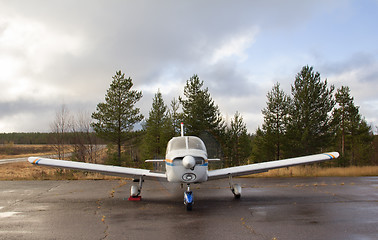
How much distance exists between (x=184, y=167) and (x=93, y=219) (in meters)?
2.67

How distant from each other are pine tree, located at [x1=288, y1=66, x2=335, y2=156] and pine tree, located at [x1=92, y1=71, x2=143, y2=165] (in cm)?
1585

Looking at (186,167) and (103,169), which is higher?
(186,167)

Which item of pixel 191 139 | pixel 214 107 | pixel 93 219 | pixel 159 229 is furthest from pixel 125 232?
pixel 214 107

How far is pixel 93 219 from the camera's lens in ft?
22.0

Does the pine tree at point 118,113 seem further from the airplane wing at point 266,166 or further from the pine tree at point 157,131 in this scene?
the airplane wing at point 266,166

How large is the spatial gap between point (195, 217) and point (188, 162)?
54.6 inches

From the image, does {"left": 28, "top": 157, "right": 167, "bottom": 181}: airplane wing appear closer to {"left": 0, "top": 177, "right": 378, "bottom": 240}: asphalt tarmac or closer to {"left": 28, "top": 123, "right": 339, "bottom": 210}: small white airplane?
{"left": 28, "top": 123, "right": 339, "bottom": 210}: small white airplane

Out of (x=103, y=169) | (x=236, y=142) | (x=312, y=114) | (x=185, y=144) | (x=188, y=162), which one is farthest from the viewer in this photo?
(x=236, y=142)

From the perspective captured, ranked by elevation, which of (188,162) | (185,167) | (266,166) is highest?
(188,162)

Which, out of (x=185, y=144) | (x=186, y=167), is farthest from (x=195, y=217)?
(x=185, y=144)

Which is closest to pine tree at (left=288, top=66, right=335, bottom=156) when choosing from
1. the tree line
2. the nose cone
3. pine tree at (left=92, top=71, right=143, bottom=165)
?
the tree line

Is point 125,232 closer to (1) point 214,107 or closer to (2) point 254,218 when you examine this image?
(2) point 254,218

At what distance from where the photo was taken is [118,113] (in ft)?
95.1

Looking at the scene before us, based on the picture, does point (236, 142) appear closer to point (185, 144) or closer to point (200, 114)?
point (200, 114)
